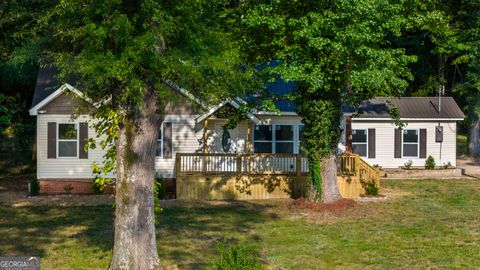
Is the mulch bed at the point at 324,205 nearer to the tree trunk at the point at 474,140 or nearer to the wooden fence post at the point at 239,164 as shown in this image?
the wooden fence post at the point at 239,164

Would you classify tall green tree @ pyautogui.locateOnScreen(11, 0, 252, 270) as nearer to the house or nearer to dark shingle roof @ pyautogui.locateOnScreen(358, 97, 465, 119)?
the house

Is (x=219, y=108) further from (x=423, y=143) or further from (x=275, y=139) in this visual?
(x=423, y=143)

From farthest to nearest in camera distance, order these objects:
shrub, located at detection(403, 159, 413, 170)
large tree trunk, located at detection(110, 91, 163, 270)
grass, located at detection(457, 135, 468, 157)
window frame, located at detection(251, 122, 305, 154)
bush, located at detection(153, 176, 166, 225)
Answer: grass, located at detection(457, 135, 468, 157), shrub, located at detection(403, 159, 413, 170), window frame, located at detection(251, 122, 305, 154), bush, located at detection(153, 176, 166, 225), large tree trunk, located at detection(110, 91, 163, 270)

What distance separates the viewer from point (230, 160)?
24.0 metres

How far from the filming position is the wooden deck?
2358cm

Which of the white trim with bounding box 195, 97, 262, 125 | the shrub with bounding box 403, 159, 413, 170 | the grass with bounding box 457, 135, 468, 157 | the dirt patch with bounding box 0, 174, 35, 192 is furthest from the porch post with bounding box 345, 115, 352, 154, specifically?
the dirt patch with bounding box 0, 174, 35, 192

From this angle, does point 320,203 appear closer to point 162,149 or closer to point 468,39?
point 162,149

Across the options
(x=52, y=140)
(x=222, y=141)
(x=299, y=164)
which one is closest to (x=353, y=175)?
(x=299, y=164)

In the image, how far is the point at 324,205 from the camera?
68.6 feet

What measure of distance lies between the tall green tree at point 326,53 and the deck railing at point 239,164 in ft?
8.63

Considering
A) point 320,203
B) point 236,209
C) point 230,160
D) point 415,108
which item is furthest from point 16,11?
point 415,108

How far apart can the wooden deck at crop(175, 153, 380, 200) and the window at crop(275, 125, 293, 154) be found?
260 centimetres

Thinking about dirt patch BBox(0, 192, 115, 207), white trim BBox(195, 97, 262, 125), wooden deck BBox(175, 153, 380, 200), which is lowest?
dirt patch BBox(0, 192, 115, 207)

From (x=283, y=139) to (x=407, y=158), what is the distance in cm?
972
